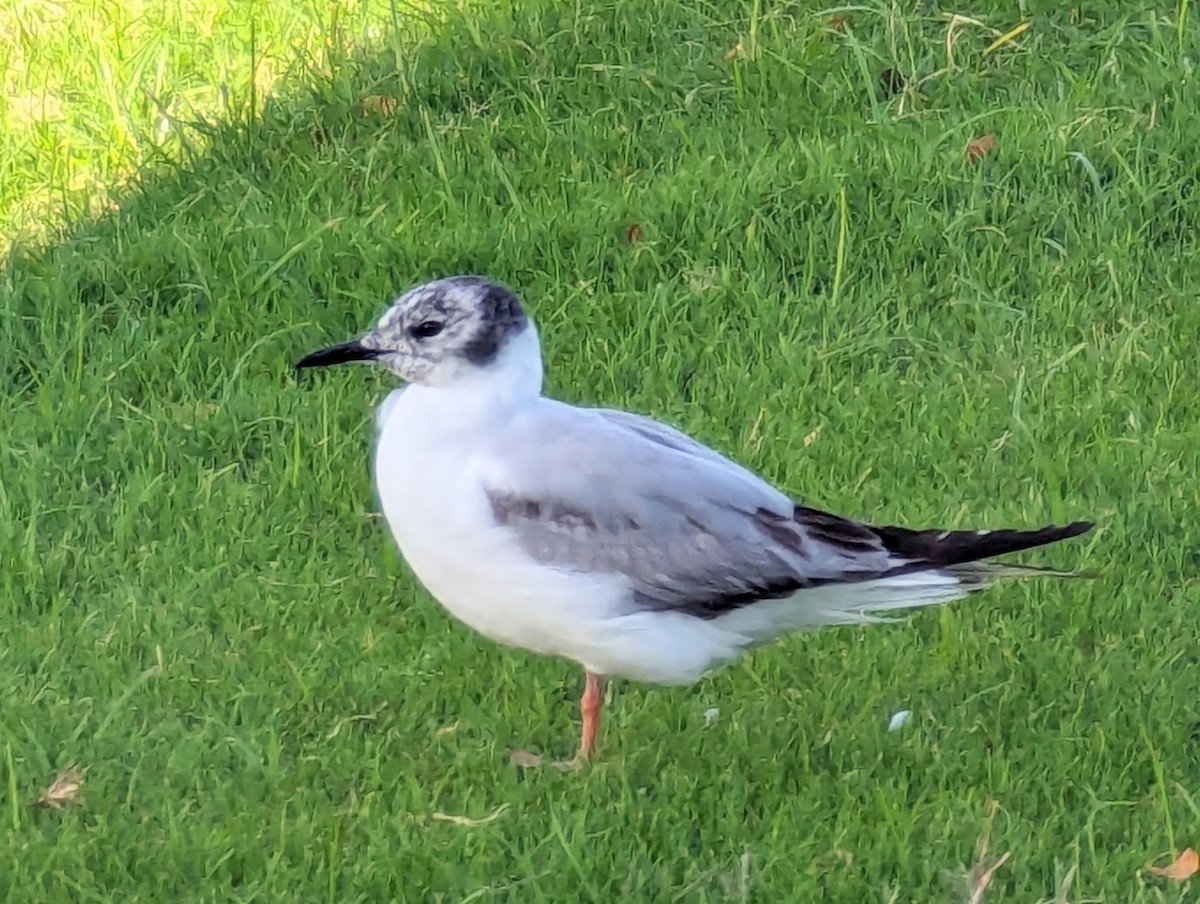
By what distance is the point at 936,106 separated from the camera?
5969 millimetres

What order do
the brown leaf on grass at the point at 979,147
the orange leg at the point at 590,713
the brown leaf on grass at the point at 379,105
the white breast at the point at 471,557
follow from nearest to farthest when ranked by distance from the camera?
1. the white breast at the point at 471,557
2. the orange leg at the point at 590,713
3. the brown leaf on grass at the point at 979,147
4. the brown leaf on grass at the point at 379,105

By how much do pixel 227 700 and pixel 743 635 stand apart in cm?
105

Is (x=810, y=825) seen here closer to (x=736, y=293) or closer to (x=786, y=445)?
(x=786, y=445)

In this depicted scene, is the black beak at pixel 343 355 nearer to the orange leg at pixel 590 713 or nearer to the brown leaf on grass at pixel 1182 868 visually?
the orange leg at pixel 590 713

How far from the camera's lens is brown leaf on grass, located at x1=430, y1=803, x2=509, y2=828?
3543 millimetres

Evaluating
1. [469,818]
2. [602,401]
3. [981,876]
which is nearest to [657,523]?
[469,818]

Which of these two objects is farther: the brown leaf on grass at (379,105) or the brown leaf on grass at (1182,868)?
the brown leaf on grass at (379,105)

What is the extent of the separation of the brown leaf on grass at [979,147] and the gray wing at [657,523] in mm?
2315

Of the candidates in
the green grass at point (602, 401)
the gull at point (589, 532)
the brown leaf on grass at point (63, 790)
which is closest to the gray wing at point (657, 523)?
the gull at point (589, 532)

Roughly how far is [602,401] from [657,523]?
1.43 m

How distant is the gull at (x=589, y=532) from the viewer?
352cm

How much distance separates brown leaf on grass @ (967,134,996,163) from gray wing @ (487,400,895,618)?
231cm

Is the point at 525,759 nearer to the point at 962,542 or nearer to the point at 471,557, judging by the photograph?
the point at 471,557

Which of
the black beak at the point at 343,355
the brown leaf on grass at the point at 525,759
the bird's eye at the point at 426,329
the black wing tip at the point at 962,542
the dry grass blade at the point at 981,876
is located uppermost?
the bird's eye at the point at 426,329
